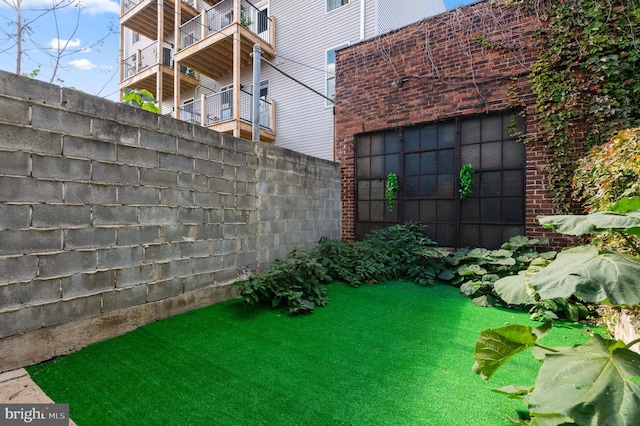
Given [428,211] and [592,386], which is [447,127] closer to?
[428,211]

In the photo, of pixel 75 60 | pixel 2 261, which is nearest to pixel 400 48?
pixel 75 60

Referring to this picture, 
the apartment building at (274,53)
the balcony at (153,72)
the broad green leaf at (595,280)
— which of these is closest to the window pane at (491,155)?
the apartment building at (274,53)

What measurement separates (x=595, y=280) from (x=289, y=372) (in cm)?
185

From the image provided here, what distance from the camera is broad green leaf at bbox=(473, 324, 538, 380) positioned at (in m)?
1.31

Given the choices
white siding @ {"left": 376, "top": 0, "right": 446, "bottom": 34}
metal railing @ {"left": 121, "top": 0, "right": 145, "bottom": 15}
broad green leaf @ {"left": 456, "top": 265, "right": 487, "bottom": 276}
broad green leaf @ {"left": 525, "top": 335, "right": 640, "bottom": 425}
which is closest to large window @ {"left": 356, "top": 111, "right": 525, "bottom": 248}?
broad green leaf @ {"left": 456, "top": 265, "right": 487, "bottom": 276}

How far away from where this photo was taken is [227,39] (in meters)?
8.96

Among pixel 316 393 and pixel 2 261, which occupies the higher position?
pixel 2 261

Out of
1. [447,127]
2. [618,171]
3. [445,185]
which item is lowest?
[618,171]

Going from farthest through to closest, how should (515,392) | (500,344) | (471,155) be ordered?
(471,155), (515,392), (500,344)

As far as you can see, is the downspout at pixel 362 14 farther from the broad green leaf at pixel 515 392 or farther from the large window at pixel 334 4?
the broad green leaf at pixel 515 392

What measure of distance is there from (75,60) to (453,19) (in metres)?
5.64

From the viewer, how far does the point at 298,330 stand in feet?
9.35

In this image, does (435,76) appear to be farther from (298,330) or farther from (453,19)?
(298,330)

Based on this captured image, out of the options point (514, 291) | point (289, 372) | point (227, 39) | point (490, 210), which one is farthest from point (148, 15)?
point (514, 291)
